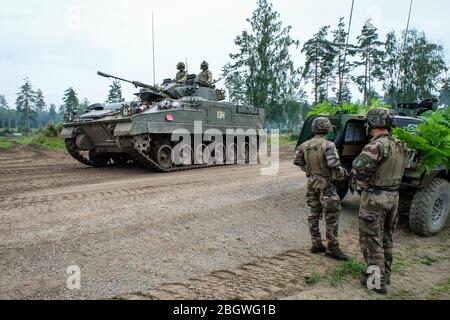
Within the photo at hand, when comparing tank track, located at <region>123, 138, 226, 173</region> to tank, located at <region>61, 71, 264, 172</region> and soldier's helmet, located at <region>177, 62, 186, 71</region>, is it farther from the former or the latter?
soldier's helmet, located at <region>177, 62, 186, 71</region>

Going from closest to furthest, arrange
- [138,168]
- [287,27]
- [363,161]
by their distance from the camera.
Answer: [363,161], [138,168], [287,27]

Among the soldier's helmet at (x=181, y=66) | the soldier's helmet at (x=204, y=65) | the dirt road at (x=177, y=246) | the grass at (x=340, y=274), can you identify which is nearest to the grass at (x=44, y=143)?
the soldier's helmet at (x=181, y=66)

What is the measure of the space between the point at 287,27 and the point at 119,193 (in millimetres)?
26865

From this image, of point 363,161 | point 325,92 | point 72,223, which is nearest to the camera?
point 363,161

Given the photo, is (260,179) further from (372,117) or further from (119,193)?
(372,117)

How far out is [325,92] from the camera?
39344 mm

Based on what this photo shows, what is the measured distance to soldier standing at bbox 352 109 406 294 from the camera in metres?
3.63

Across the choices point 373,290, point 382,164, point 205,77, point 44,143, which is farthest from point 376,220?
point 44,143

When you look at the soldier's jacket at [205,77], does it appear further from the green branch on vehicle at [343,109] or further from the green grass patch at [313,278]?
the green grass patch at [313,278]

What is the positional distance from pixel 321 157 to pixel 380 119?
0.90m

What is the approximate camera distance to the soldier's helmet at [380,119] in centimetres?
369

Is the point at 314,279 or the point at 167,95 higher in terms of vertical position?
the point at 167,95
